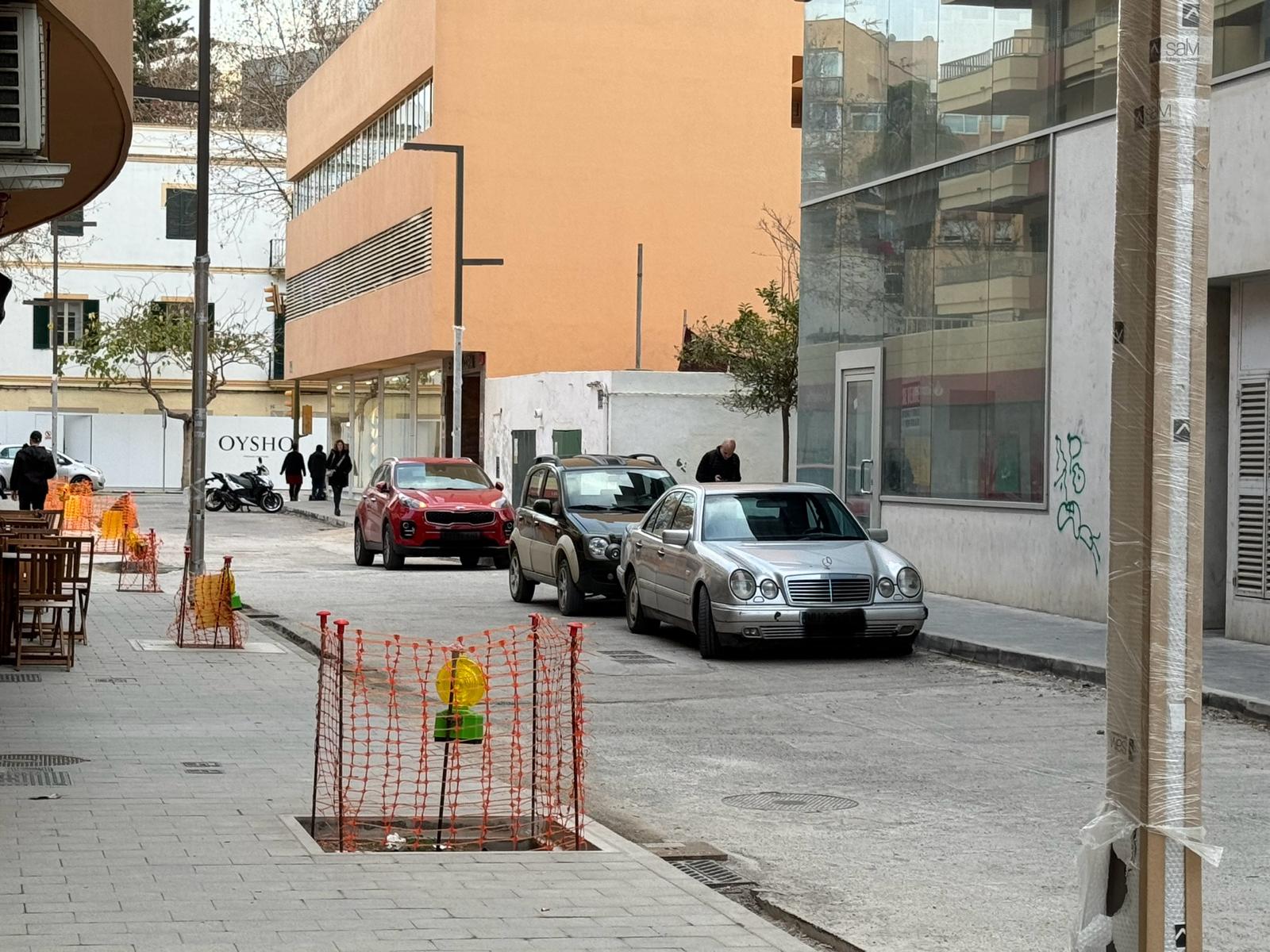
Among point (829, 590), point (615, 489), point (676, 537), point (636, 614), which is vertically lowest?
point (636, 614)

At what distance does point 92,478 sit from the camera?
53438mm

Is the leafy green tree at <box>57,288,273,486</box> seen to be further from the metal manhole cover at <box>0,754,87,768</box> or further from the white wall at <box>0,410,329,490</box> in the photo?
the metal manhole cover at <box>0,754,87,768</box>

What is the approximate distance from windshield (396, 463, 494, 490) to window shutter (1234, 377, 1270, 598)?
14287mm

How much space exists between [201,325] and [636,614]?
5.87 metres

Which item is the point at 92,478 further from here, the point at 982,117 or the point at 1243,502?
the point at 1243,502

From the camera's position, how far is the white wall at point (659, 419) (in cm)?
3518

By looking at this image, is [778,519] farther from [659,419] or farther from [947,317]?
[659,419]

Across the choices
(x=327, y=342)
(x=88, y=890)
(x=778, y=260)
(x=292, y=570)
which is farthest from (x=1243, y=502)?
(x=327, y=342)

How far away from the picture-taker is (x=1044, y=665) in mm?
14836

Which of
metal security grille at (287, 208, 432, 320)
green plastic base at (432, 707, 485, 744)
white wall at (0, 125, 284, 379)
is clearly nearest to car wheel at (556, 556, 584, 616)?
green plastic base at (432, 707, 485, 744)

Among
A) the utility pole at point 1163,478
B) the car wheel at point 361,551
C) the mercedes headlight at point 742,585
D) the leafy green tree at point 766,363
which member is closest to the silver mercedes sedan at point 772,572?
the mercedes headlight at point 742,585

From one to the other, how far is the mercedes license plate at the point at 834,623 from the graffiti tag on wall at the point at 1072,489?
152 inches

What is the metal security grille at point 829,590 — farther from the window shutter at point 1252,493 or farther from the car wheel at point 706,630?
the window shutter at point 1252,493

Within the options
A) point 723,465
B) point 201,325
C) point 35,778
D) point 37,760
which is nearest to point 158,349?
point 723,465
